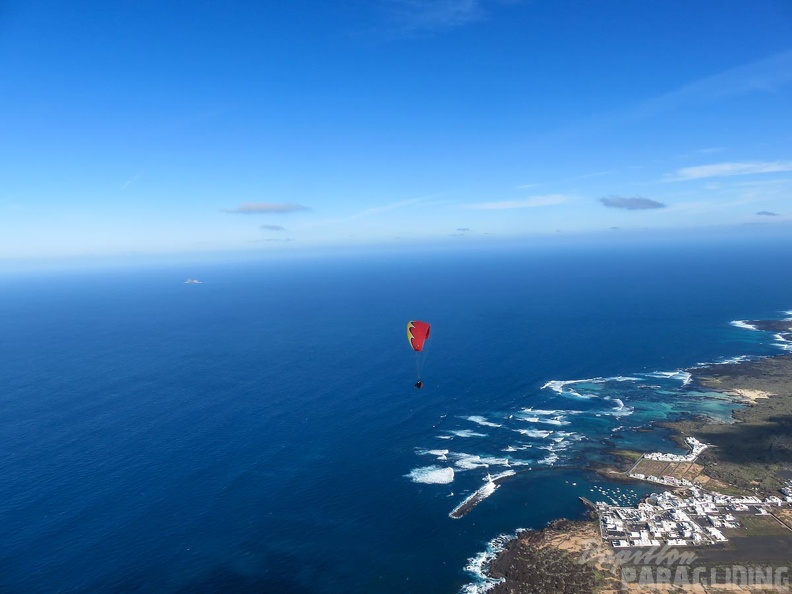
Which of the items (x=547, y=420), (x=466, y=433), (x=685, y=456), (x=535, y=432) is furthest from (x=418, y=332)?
(x=685, y=456)

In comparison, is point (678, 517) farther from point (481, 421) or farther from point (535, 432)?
point (481, 421)

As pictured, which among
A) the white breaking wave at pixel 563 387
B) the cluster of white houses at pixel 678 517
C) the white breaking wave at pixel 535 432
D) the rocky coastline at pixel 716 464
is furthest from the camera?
the white breaking wave at pixel 563 387

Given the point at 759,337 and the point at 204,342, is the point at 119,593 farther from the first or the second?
the point at 759,337

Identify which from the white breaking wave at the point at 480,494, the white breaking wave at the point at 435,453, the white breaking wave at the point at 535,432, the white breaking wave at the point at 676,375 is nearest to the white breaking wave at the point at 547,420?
the white breaking wave at the point at 535,432

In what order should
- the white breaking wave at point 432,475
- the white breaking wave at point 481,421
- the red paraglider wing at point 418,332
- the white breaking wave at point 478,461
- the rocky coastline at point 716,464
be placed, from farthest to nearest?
1. the white breaking wave at point 481,421
2. the white breaking wave at point 478,461
3. the white breaking wave at point 432,475
4. the red paraglider wing at point 418,332
5. the rocky coastline at point 716,464

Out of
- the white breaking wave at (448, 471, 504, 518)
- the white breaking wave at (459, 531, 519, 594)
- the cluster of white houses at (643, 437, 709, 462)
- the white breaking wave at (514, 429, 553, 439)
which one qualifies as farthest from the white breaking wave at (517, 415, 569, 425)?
the white breaking wave at (459, 531, 519, 594)

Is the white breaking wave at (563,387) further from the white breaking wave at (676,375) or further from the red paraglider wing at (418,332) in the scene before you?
the red paraglider wing at (418,332)
